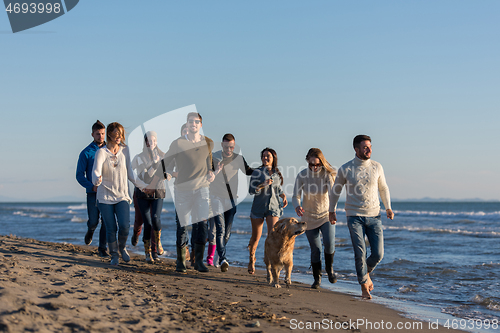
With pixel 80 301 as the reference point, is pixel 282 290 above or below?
below

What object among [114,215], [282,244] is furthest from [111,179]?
[282,244]

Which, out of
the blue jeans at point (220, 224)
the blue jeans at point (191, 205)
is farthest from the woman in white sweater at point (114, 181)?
the blue jeans at point (220, 224)

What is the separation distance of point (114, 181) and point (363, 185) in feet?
11.3

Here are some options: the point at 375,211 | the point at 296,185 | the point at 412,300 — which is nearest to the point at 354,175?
the point at 375,211

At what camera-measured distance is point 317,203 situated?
5656mm

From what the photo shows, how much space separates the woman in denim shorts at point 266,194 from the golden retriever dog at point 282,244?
84 centimetres

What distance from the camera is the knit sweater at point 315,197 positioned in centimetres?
563

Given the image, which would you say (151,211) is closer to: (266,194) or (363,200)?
(266,194)

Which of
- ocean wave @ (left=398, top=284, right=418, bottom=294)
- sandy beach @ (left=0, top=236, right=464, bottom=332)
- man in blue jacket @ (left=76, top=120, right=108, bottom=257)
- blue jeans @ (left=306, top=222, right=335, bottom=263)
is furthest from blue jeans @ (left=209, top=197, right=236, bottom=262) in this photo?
ocean wave @ (left=398, top=284, right=418, bottom=294)

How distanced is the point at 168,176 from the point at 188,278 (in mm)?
1524

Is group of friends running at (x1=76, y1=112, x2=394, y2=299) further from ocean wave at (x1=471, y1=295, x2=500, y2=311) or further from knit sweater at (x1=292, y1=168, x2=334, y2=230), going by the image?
ocean wave at (x1=471, y1=295, x2=500, y2=311)

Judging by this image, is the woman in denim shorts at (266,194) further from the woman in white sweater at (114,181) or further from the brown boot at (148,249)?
the woman in white sweater at (114,181)

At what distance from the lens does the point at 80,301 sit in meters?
3.42

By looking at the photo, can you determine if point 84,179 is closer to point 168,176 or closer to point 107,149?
point 107,149
